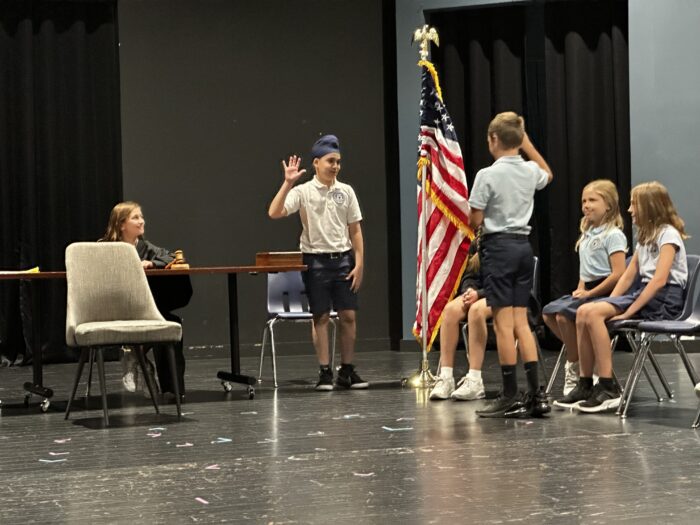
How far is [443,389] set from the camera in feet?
19.8

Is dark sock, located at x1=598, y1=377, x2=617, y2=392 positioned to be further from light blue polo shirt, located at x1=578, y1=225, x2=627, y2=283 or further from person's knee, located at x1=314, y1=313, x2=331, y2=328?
person's knee, located at x1=314, y1=313, x2=331, y2=328

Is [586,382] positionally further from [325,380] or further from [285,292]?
[285,292]

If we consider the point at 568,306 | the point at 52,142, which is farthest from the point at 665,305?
the point at 52,142

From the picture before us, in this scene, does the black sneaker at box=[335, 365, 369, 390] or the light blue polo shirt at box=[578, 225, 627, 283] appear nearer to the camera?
the light blue polo shirt at box=[578, 225, 627, 283]

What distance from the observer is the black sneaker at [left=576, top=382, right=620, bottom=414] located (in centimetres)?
541

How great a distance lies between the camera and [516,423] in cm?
515

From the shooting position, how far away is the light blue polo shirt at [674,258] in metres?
5.35

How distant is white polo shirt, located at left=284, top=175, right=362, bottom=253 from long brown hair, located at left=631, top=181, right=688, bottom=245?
2.03 meters

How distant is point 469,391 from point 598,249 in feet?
3.43

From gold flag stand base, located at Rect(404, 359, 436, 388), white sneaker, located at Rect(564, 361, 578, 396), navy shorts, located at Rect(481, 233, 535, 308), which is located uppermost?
navy shorts, located at Rect(481, 233, 535, 308)

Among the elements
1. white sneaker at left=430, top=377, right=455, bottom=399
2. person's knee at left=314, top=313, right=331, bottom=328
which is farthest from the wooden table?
white sneaker at left=430, top=377, right=455, bottom=399

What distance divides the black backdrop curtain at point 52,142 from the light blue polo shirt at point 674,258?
5.03 m

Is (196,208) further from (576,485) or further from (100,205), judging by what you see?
(576,485)

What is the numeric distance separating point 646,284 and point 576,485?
6.74 feet
